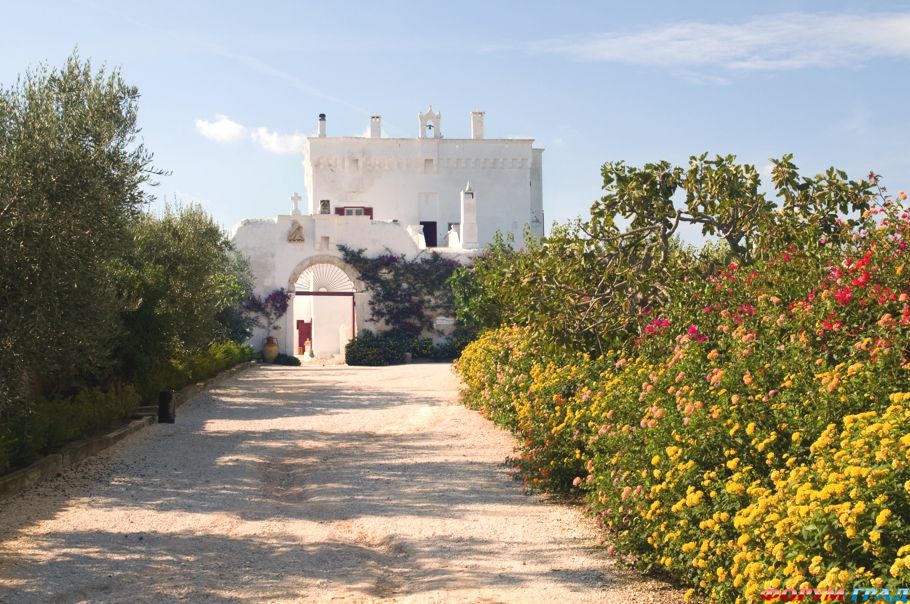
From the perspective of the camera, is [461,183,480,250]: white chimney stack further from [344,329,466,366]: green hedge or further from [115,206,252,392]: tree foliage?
[115,206,252,392]: tree foliage

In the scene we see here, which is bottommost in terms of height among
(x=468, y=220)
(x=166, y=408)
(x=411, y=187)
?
(x=166, y=408)

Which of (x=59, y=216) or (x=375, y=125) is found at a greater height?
(x=375, y=125)

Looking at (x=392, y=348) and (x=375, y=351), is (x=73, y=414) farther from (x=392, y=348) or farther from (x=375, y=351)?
(x=392, y=348)

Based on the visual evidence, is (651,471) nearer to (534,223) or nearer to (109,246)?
(109,246)

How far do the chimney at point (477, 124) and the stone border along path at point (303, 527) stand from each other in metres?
26.0

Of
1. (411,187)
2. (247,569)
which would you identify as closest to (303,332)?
(411,187)

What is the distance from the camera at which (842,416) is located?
4996mm

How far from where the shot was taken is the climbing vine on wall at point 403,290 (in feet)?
95.4

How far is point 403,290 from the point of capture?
29.2m

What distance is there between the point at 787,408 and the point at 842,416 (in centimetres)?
30

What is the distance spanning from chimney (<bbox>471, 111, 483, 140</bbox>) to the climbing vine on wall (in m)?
9.14

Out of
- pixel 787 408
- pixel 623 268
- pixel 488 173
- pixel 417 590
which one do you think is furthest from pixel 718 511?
pixel 488 173

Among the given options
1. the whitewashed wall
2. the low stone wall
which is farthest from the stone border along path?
the whitewashed wall

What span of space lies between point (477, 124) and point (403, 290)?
10603mm
